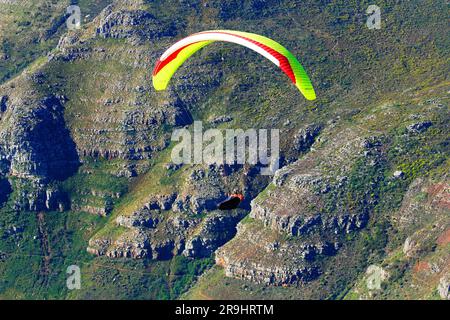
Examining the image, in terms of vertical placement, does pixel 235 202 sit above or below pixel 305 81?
below
